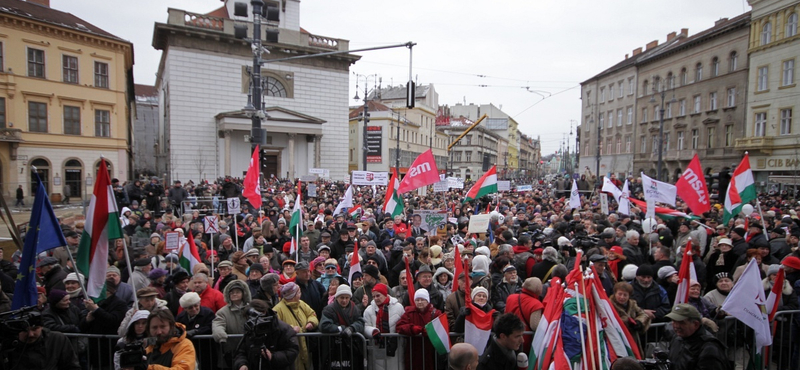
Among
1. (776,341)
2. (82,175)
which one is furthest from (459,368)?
(82,175)

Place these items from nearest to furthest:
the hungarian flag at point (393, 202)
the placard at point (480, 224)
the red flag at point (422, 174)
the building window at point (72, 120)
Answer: the placard at point (480, 224), the red flag at point (422, 174), the hungarian flag at point (393, 202), the building window at point (72, 120)

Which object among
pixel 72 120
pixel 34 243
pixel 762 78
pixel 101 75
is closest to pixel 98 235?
pixel 34 243

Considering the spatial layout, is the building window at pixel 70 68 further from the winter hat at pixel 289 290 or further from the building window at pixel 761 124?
the building window at pixel 761 124

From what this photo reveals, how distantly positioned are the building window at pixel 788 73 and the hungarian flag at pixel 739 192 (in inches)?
1173

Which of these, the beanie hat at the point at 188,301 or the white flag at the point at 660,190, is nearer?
the beanie hat at the point at 188,301

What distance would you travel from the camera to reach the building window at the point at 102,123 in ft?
105

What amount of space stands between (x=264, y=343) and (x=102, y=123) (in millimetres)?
34358

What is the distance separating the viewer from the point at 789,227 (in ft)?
33.5

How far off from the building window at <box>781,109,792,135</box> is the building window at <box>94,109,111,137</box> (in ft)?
152

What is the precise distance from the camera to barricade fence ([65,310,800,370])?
5.01 meters

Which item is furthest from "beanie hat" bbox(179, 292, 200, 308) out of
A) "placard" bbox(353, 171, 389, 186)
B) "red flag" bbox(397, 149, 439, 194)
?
"placard" bbox(353, 171, 389, 186)

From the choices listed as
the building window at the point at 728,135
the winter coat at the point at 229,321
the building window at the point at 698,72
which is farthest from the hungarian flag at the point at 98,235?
the building window at the point at 698,72

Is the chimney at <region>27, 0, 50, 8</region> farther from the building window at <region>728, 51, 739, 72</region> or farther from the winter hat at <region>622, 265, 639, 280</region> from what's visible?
the building window at <region>728, 51, 739, 72</region>

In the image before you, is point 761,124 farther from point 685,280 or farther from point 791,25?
point 685,280
